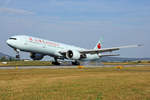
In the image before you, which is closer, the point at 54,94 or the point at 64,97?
the point at 64,97

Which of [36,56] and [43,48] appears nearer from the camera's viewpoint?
[43,48]

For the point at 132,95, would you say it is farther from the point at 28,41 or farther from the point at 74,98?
the point at 28,41

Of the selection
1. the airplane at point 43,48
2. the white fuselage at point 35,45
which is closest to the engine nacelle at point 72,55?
the airplane at point 43,48

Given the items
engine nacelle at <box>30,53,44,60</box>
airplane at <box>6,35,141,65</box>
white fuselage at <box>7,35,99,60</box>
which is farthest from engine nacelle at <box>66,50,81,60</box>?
engine nacelle at <box>30,53,44,60</box>

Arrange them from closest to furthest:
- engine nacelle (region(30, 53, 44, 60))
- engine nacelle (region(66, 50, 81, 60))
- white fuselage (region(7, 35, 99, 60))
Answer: white fuselage (region(7, 35, 99, 60)), engine nacelle (region(66, 50, 81, 60)), engine nacelle (region(30, 53, 44, 60))

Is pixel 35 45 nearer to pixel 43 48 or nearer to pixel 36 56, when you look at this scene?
pixel 43 48

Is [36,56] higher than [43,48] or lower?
lower

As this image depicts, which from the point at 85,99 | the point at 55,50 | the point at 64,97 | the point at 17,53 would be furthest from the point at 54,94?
the point at 55,50

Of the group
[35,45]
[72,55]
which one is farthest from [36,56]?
[72,55]

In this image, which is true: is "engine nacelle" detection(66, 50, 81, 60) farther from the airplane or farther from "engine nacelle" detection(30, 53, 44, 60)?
"engine nacelle" detection(30, 53, 44, 60)

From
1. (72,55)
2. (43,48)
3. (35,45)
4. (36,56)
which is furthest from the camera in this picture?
(36,56)

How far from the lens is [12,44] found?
50.1m

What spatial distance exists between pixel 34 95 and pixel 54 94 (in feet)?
3.79

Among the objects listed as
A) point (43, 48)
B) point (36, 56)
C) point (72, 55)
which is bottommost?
point (72, 55)
